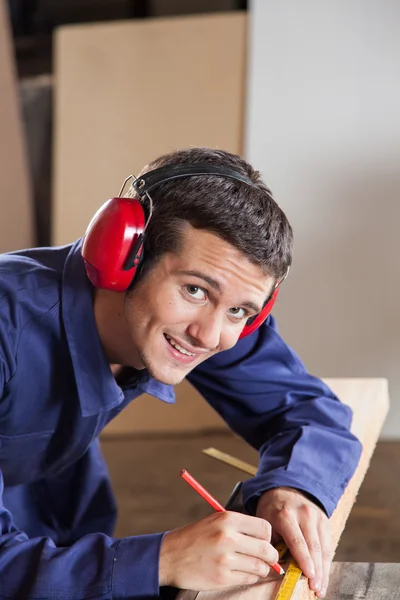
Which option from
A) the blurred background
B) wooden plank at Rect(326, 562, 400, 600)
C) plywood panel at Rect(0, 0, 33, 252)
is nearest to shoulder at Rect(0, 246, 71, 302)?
wooden plank at Rect(326, 562, 400, 600)

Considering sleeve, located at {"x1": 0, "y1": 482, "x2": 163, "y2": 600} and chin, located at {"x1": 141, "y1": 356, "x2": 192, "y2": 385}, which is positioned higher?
chin, located at {"x1": 141, "y1": 356, "x2": 192, "y2": 385}

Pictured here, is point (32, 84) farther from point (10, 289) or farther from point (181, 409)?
point (10, 289)

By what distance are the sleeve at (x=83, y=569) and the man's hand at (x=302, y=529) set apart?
0.30 meters

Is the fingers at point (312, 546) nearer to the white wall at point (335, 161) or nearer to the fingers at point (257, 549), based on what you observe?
the fingers at point (257, 549)

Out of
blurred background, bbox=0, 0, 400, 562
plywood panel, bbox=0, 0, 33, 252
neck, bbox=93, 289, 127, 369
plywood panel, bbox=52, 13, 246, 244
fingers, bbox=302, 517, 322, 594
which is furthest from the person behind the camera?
plywood panel, bbox=0, 0, 33, 252

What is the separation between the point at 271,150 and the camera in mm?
4000

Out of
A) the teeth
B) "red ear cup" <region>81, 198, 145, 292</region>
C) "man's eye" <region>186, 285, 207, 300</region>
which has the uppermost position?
"red ear cup" <region>81, 198, 145, 292</region>

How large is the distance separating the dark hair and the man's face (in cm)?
2

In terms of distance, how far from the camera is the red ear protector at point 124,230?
149cm

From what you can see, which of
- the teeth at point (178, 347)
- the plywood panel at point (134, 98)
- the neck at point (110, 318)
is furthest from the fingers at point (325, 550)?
the plywood panel at point (134, 98)

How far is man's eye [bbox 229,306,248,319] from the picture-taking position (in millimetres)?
1568

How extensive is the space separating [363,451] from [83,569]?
923 millimetres

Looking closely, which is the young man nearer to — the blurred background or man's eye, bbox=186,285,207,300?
man's eye, bbox=186,285,207,300

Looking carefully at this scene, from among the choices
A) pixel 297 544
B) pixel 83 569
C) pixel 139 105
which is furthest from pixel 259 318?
pixel 139 105
